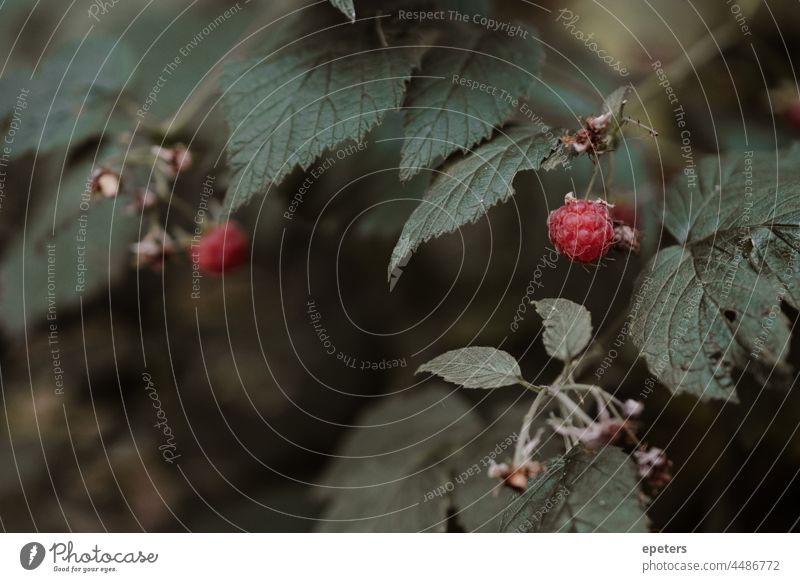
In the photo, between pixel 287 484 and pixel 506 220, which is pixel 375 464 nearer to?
pixel 287 484

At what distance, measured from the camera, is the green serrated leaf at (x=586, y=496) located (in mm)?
393

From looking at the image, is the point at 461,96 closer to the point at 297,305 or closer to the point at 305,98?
the point at 305,98

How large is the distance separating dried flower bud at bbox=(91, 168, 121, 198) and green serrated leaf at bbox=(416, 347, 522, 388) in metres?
0.24

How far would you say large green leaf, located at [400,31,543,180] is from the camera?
40cm

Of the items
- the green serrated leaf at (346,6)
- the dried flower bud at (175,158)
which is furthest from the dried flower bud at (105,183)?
the green serrated leaf at (346,6)

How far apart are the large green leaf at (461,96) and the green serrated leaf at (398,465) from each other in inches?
9.1

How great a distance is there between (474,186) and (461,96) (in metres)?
0.06

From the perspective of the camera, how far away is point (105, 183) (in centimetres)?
47

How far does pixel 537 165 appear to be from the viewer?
1.23ft

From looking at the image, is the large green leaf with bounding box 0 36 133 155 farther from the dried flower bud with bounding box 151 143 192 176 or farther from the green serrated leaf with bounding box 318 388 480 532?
the green serrated leaf with bounding box 318 388 480 532

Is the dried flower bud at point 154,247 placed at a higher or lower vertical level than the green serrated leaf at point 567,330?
higher

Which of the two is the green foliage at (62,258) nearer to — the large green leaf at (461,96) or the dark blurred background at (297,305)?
the dark blurred background at (297,305)

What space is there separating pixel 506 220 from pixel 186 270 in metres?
0.26

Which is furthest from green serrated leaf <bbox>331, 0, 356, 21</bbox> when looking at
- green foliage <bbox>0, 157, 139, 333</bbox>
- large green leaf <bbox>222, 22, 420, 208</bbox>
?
green foliage <bbox>0, 157, 139, 333</bbox>
